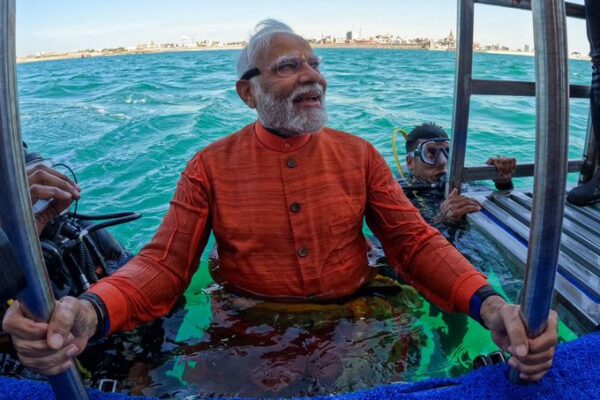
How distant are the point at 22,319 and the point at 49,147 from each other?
934 centimetres

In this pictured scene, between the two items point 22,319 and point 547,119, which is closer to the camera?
point 547,119

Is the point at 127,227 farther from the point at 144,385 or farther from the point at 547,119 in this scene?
the point at 547,119

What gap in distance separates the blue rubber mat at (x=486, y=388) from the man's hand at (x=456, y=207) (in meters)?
1.97

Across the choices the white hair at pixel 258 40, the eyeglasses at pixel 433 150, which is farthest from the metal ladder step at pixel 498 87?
the white hair at pixel 258 40


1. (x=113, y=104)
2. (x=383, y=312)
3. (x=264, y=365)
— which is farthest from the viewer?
(x=113, y=104)

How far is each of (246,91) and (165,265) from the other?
3.11 feet

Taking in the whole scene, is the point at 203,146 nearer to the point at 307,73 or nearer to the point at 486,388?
the point at 307,73

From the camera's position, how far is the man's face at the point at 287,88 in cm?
216

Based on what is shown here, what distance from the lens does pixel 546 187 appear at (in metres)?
0.83

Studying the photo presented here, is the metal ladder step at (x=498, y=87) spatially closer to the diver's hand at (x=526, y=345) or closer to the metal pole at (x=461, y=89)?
the metal pole at (x=461, y=89)

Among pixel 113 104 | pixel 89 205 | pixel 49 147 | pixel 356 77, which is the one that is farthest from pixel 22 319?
pixel 356 77

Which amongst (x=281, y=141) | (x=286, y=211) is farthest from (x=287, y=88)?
(x=286, y=211)

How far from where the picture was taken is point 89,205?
6.65 meters

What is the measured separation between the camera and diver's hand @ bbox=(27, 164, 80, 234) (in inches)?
81.4
